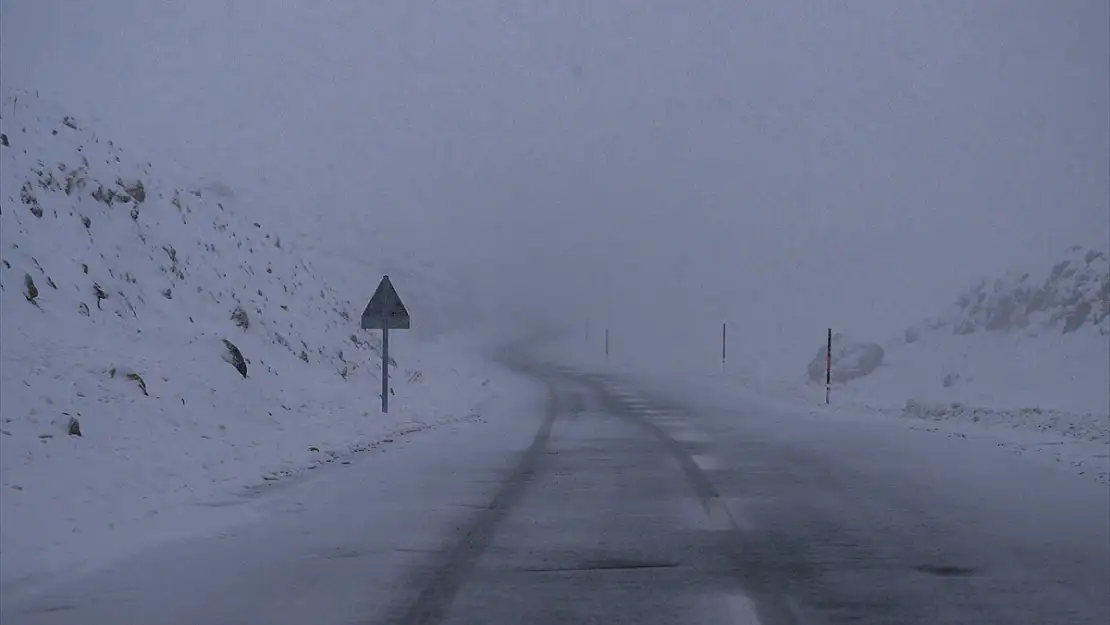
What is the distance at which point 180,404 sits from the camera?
52.5 ft

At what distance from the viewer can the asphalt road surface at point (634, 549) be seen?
7.79 metres

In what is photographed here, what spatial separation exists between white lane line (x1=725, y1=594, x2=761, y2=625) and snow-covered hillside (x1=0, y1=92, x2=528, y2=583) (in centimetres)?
534

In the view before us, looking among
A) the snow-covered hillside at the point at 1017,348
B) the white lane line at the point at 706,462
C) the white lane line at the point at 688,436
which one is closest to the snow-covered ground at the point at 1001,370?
the snow-covered hillside at the point at 1017,348

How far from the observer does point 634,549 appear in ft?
32.6

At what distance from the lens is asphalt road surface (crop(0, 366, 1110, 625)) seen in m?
7.79

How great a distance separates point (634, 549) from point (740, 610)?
2285 millimetres

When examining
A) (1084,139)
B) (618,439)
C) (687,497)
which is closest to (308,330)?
(618,439)

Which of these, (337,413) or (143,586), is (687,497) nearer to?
(143,586)

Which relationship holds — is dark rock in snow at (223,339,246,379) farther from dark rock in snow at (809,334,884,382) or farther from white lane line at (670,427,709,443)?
dark rock in snow at (809,334,884,382)

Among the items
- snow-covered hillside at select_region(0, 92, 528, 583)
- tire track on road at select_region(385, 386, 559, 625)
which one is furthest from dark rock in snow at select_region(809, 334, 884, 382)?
tire track on road at select_region(385, 386, 559, 625)

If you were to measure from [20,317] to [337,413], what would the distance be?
6.69 metres

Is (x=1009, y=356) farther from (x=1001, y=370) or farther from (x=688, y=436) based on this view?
(x=688, y=436)

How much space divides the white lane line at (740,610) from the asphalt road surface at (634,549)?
0.03 m

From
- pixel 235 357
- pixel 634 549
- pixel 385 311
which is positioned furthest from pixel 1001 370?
pixel 634 549
